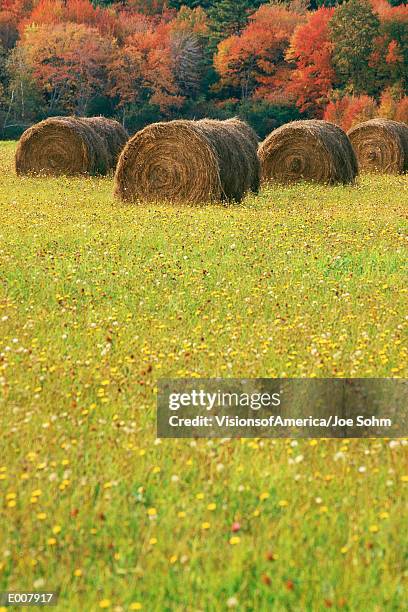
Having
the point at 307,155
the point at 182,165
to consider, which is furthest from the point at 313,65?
the point at 182,165

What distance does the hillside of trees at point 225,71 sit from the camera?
70.6 metres

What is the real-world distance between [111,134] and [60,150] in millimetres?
2438

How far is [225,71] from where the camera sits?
75.1 metres

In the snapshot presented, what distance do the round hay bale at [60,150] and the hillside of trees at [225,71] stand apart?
41.1m

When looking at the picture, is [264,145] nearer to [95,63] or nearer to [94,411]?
[94,411]

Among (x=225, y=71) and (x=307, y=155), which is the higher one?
(x=225, y=71)

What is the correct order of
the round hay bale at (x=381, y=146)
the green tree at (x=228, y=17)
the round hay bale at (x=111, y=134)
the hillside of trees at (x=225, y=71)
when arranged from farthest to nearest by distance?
the green tree at (x=228, y=17) < the hillside of trees at (x=225, y=71) < the round hay bale at (x=381, y=146) < the round hay bale at (x=111, y=134)

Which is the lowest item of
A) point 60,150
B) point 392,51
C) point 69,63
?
point 60,150

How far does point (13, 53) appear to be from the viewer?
72.7 meters

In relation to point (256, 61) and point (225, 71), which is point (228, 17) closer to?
point (256, 61)

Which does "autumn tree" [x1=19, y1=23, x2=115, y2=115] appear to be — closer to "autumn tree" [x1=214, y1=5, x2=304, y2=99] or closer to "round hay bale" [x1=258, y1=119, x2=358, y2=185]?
"autumn tree" [x1=214, y1=5, x2=304, y2=99]

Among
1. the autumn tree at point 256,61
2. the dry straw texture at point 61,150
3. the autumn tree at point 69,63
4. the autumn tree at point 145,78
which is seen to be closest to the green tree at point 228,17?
the autumn tree at point 256,61

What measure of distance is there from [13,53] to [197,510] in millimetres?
72206

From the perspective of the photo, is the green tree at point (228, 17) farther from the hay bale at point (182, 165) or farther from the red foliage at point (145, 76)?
the hay bale at point (182, 165)
